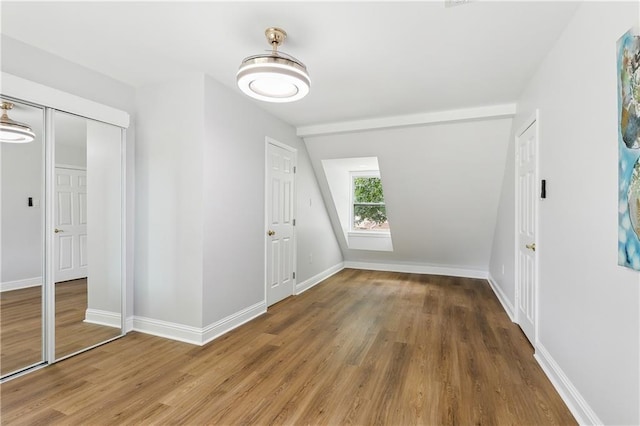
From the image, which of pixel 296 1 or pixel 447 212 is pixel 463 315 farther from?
pixel 296 1

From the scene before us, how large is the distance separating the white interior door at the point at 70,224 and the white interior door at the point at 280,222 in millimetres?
1813

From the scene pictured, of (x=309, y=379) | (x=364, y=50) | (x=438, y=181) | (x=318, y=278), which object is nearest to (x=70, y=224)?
(x=309, y=379)

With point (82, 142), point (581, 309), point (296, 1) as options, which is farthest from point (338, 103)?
point (581, 309)

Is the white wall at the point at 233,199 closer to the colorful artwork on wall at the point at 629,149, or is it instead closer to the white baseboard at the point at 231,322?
the white baseboard at the point at 231,322

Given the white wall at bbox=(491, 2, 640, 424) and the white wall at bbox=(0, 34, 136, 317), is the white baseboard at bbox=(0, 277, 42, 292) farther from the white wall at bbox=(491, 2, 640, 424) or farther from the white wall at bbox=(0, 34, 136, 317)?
the white wall at bbox=(491, 2, 640, 424)

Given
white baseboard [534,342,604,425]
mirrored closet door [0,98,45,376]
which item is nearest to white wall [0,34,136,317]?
mirrored closet door [0,98,45,376]

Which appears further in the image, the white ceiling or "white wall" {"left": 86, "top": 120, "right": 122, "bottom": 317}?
"white wall" {"left": 86, "top": 120, "right": 122, "bottom": 317}

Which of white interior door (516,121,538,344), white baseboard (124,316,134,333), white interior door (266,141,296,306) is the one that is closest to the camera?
white interior door (516,121,538,344)

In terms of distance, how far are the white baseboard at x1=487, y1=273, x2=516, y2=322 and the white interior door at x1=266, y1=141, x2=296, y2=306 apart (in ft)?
9.06

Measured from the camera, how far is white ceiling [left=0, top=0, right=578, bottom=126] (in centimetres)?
Result: 191

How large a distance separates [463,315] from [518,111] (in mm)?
2397

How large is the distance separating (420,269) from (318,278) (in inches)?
85.4

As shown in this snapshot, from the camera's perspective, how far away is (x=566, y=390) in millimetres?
1949

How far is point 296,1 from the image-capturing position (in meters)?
1.82
